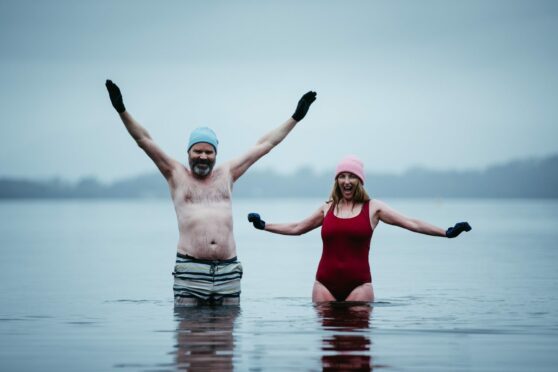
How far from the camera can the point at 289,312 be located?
14.2 meters

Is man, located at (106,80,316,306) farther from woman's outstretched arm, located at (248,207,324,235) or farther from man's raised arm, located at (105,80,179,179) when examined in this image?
woman's outstretched arm, located at (248,207,324,235)

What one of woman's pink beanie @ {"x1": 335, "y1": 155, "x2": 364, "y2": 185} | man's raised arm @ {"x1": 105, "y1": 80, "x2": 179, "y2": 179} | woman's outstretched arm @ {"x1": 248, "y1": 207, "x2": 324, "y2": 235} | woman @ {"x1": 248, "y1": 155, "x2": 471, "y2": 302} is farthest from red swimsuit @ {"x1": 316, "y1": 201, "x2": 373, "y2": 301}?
man's raised arm @ {"x1": 105, "y1": 80, "x2": 179, "y2": 179}

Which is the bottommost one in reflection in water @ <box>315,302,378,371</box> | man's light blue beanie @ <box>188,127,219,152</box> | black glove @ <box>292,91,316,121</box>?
reflection in water @ <box>315,302,378,371</box>

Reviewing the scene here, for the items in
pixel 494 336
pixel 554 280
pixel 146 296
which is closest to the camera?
pixel 494 336

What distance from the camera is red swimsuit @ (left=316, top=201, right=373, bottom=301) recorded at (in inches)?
498

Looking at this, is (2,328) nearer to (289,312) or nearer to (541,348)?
(289,312)

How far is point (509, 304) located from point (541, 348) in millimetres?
5870

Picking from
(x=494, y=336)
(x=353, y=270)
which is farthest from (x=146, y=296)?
(x=494, y=336)

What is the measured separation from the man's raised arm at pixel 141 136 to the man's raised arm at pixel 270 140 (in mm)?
685

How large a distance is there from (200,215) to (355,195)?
1782mm

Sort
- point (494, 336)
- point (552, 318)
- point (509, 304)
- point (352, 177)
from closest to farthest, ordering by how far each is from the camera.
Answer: point (494, 336), point (352, 177), point (552, 318), point (509, 304)

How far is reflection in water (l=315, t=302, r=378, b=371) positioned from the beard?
2014 mm

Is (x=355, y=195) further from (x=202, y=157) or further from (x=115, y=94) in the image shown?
(x=115, y=94)

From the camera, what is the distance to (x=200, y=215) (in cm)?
1213
